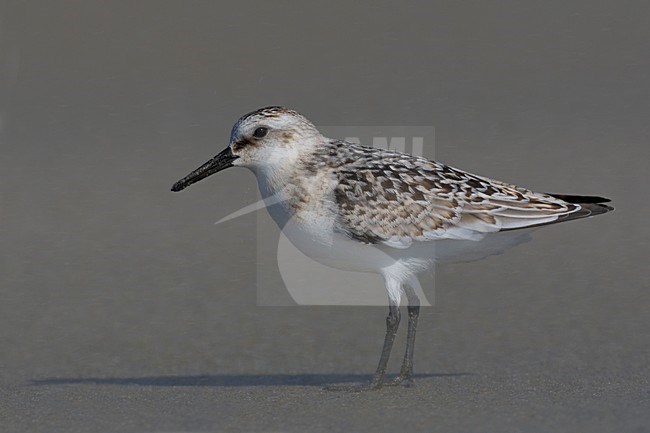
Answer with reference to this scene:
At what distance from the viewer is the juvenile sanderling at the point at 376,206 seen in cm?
873

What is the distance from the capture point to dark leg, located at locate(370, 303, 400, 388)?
873 centimetres

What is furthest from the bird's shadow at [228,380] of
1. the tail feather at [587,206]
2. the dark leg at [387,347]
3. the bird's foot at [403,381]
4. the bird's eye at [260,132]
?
the bird's eye at [260,132]

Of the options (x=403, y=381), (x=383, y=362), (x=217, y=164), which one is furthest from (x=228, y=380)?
(x=217, y=164)

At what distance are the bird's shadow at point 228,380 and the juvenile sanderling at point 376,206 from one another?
1.14 ft

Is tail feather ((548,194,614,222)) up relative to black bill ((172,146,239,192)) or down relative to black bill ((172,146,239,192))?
down

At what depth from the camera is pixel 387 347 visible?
8.91m

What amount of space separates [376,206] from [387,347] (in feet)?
3.15

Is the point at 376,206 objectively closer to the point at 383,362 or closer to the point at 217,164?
the point at 383,362

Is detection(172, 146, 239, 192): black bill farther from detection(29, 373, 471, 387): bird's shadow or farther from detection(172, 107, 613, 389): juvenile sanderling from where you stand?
detection(29, 373, 471, 387): bird's shadow

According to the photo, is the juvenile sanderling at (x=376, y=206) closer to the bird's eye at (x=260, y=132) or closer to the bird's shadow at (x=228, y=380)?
the bird's eye at (x=260, y=132)

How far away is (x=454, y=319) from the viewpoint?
10.2 metres

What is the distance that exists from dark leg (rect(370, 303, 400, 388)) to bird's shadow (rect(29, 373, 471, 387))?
290mm

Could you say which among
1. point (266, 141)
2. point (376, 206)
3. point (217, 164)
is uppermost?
point (266, 141)

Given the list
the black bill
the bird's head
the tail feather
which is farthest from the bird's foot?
the black bill
